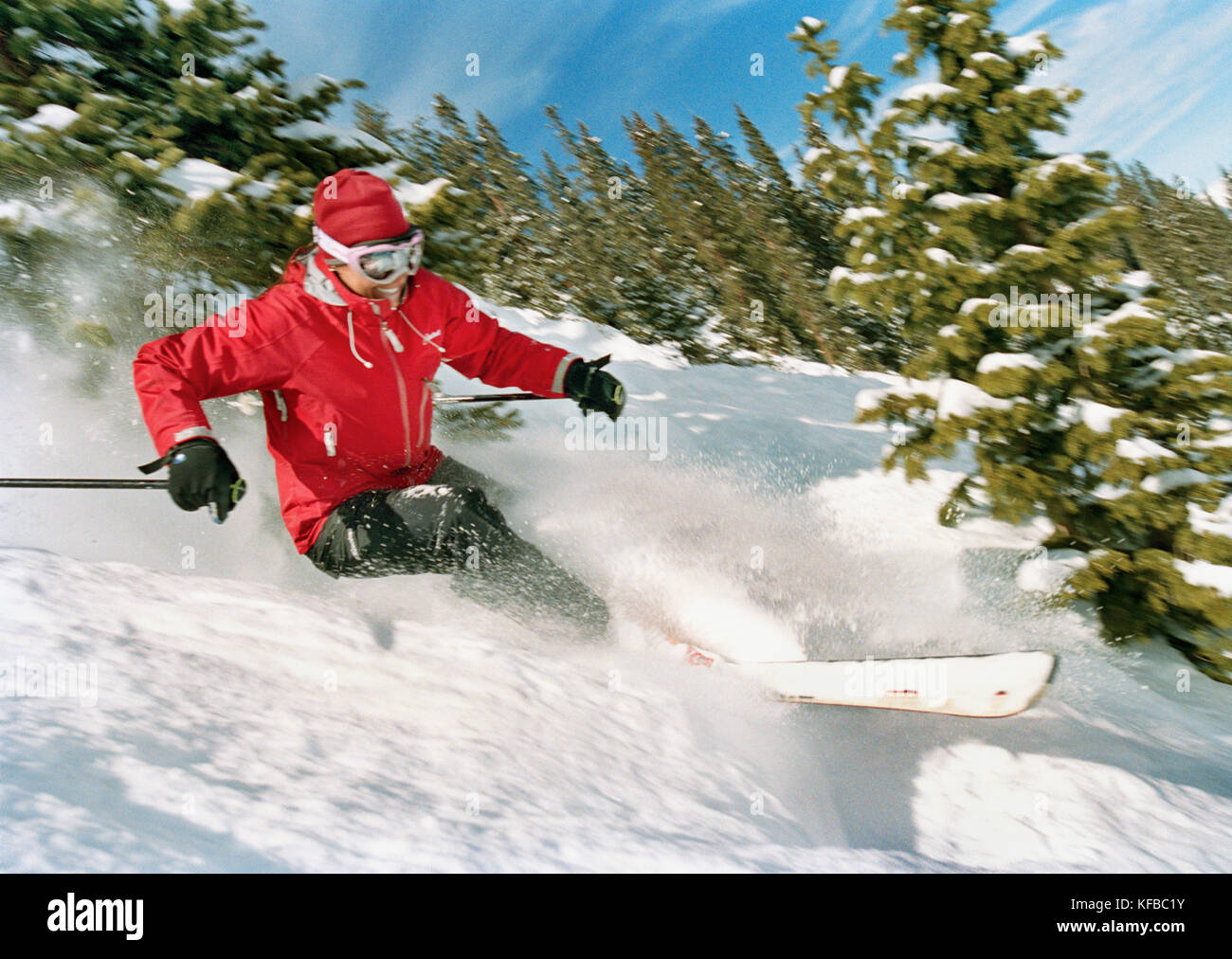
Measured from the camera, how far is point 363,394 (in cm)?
352

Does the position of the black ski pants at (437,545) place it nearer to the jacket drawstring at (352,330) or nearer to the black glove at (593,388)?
the jacket drawstring at (352,330)

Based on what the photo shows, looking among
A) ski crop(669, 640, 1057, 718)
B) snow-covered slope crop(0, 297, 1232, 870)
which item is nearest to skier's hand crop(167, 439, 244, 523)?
snow-covered slope crop(0, 297, 1232, 870)

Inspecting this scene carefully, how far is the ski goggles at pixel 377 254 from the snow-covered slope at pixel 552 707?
5.74 feet

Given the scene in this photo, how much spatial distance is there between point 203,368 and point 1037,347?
6156 millimetres

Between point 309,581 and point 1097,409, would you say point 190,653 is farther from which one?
point 1097,409

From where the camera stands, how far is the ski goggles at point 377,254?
10.4 ft

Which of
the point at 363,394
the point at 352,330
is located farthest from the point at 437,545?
the point at 352,330

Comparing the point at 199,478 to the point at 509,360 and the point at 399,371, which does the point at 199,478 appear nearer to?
the point at 399,371

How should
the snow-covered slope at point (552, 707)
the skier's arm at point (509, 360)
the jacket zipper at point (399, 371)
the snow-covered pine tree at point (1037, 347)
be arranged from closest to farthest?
the snow-covered slope at point (552, 707) < the jacket zipper at point (399, 371) < the skier's arm at point (509, 360) < the snow-covered pine tree at point (1037, 347)

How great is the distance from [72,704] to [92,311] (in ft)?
11.1

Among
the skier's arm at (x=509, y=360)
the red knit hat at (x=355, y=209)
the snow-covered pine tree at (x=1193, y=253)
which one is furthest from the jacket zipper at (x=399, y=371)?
the snow-covered pine tree at (x=1193, y=253)

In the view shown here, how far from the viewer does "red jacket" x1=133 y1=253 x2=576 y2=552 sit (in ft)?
9.85

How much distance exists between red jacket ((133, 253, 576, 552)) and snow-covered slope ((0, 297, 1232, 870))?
742 mm

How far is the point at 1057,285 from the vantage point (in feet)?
19.9
